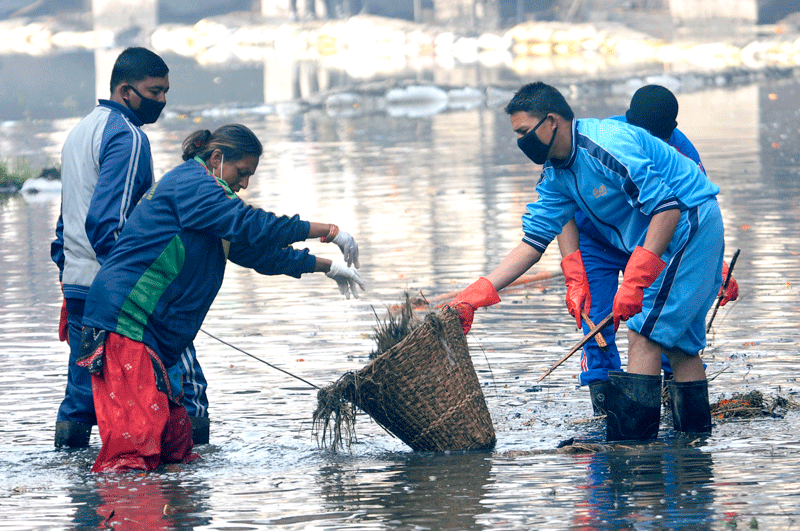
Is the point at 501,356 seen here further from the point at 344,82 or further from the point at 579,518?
the point at 344,82

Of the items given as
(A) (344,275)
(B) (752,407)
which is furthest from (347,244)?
(B) (752,407)

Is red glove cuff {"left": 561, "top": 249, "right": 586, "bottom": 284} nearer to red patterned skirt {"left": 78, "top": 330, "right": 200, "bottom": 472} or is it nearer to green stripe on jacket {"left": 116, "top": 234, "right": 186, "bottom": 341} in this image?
green stripe on jacket {"left": 116, "top": 234, "right": 186, "bottom": 341}

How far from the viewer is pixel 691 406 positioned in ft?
16.9

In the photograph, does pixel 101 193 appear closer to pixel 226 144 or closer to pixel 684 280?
pixel 226 144

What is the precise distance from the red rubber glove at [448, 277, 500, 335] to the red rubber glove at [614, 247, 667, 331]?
575 millimetres

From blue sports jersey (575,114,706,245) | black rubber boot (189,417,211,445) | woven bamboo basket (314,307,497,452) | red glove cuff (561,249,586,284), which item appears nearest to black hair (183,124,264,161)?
woven bamboo basket (314,307,497,452)

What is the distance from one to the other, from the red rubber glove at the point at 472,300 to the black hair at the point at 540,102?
0.77 metres

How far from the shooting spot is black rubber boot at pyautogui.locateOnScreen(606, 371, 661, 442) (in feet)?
16.3

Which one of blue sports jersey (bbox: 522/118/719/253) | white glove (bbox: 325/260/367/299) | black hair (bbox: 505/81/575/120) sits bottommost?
white glove (bbox: 325/260/367/299)

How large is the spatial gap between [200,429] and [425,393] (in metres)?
1.14

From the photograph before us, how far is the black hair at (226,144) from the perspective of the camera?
486 cm

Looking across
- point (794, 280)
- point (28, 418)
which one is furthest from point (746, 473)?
point (794, 280)

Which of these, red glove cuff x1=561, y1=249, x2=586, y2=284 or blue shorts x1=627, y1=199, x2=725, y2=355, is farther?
red glove cuff x1=561, y1=249, x2=586, y2=284

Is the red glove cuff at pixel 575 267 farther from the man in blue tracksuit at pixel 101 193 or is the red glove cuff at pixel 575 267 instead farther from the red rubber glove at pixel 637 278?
the man in blue tracksuit at pixel 101 193
